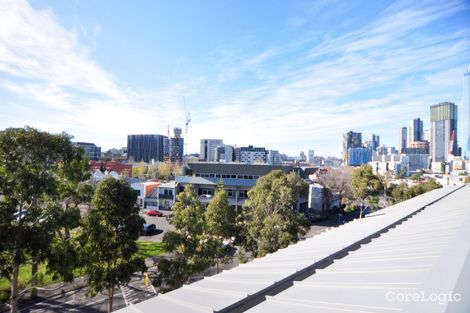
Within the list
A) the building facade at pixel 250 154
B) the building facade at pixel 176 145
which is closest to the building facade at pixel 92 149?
the building facade at pixel 176 145

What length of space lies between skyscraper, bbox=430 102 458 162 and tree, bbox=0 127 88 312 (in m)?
185

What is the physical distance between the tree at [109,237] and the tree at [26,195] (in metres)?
1.16

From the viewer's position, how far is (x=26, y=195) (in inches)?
340

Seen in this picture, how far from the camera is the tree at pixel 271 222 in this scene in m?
14.5

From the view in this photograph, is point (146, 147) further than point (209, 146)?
No

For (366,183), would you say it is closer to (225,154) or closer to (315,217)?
(315,217)

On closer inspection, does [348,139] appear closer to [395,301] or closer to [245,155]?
[245,155]

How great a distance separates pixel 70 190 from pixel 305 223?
11.6 meters

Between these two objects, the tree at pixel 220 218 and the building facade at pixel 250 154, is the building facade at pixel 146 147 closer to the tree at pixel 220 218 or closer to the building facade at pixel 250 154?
the building facade at pixel 250 154

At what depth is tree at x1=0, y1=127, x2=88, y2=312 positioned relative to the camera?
8438mm

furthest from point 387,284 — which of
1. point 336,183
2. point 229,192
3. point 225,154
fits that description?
point 225,154

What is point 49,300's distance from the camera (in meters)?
14.2

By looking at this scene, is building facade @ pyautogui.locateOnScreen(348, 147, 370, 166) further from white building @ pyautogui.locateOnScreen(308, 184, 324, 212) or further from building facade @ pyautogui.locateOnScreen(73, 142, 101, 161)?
white building @ pyautogui.locateOnScreen(308, 184, 324, 212)

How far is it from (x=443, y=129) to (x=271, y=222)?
19440 centimetres
